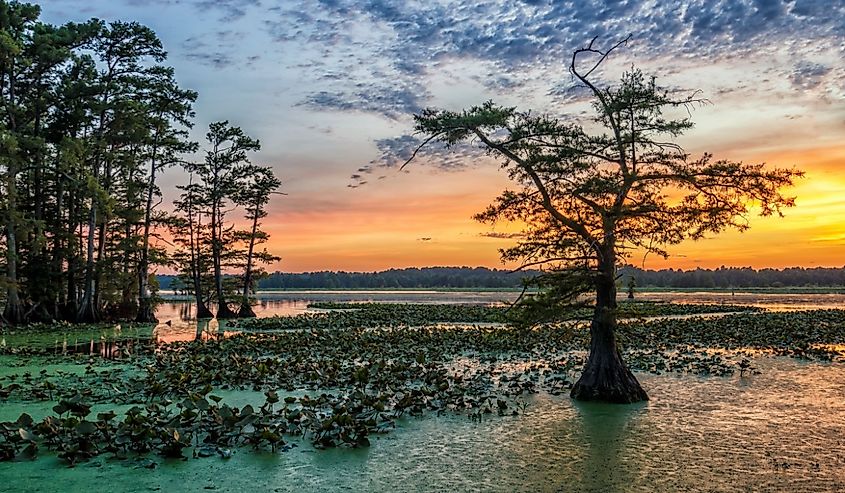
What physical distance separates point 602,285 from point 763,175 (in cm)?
330

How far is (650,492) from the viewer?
596 centimetres

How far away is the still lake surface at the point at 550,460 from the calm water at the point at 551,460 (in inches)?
0.5

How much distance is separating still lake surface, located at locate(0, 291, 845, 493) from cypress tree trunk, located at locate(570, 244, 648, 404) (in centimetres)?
48

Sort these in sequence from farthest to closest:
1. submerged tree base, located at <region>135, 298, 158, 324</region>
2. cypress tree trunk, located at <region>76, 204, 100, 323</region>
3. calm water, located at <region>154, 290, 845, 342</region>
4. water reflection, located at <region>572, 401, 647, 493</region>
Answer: submerged tree base, located at <region>135, 298, 158, 324</region>, cypress tree trunk, located at <region>76, 204, 100, 323</region>, calm water, located at <region>154, 290, 845, 342</region>, water reflection, located at <region>572, 401, 647, 493</region>

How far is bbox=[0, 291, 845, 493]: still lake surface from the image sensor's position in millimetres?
6176

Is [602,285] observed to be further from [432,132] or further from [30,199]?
[30,199]

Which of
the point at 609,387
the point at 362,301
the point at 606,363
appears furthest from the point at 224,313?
the point at 362,301

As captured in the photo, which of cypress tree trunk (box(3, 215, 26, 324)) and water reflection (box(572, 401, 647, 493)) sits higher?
cypress tree trunk (box(3, 215, 26, 324))

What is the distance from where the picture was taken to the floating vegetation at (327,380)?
7363 mm

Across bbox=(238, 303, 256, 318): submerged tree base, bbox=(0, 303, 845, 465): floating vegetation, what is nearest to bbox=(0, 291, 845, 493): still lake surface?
bbox=(0, 303, 845, 465): floating vegetation

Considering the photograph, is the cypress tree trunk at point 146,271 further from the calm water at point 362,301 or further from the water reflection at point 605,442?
the water reflection at point 605,442

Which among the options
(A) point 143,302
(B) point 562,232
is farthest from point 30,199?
(B) point 562,232

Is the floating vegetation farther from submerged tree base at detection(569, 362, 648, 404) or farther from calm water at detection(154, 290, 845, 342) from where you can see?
calm water at detection(154, 290, 845, 342)

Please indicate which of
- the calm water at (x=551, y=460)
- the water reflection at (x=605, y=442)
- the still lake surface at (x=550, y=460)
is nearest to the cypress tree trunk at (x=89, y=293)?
the still lake surface at (x=550, y=460)
